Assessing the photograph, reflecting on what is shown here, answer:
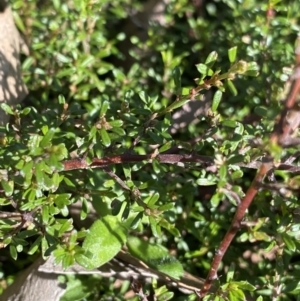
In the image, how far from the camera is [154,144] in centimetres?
237

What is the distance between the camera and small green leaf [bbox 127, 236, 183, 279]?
8.46ft

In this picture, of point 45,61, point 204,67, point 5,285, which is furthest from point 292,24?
point 5,285

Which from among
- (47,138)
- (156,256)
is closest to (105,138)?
(47,138)

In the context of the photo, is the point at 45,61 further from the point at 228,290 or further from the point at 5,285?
the point at 228,290

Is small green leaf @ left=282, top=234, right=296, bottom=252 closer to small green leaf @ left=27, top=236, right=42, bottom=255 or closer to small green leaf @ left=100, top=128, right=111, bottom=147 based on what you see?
small green leaf @ left=100, top=128, right=111, bottom=147

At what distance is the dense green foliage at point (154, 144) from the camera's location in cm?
218

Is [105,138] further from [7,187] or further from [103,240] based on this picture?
[103,240]

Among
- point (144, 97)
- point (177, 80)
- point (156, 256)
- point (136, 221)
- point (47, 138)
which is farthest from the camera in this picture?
point (156, 256)

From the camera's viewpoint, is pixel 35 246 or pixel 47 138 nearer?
pixel 47 138

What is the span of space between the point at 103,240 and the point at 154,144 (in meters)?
0.47

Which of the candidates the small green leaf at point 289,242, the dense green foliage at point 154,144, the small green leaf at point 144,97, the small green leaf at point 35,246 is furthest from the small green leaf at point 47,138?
the small green leaf at point 289,242

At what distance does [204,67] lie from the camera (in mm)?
2244

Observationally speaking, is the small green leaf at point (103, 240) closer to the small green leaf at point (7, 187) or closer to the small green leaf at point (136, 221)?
the small green leaf at point (136, 221)

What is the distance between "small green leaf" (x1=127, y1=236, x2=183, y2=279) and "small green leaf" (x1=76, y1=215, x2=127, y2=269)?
161mm
